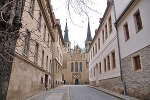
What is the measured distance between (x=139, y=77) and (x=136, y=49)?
1711 millimetres

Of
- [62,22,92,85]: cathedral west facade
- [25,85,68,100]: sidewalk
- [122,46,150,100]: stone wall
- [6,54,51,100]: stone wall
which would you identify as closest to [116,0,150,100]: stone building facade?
[122,46,150,100]: stone wall

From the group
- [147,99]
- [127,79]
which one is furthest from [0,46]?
[127,79]

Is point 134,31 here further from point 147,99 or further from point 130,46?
point 147,99

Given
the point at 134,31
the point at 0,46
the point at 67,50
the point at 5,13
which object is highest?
the point at 67,50

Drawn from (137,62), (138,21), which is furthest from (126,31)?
(137,62)

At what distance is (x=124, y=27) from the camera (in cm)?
1027

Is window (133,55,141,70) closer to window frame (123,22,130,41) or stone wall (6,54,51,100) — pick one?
window frame (123,22,130,41)

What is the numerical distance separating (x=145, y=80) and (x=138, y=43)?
221cm

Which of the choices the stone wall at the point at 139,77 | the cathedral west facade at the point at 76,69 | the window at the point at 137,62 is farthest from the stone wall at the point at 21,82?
the cathedral west facade at the point at 76,69

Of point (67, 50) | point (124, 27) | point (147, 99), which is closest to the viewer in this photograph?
point (147, 99)

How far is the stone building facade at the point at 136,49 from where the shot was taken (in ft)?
23.4

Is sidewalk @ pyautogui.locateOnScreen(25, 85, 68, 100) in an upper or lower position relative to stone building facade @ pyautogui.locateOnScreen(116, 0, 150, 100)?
lower

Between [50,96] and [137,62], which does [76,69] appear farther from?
[137,62]

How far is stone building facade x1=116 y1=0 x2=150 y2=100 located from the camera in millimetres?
7129
